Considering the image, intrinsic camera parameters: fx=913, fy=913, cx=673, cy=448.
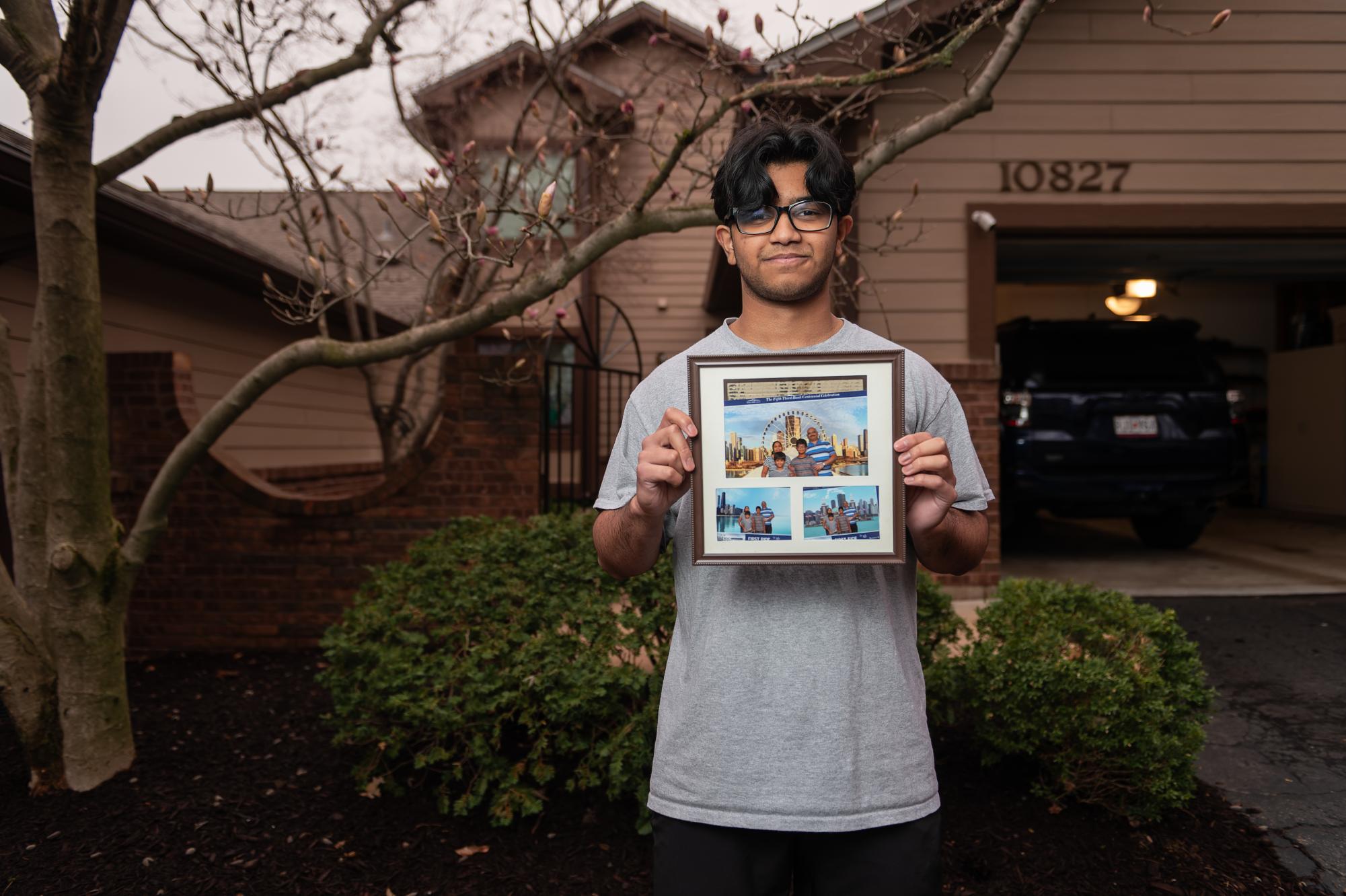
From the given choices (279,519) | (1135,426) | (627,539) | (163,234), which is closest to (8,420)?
(279,519)

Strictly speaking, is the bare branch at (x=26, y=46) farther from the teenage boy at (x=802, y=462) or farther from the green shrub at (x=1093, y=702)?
the green shrub at (x=1093, y=702)

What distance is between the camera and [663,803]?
157 cm

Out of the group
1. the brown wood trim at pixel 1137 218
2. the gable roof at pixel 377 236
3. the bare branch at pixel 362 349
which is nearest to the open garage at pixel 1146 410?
the brown wood trim at pixel 1137 218

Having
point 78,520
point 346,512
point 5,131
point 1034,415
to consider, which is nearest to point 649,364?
point 1034,415

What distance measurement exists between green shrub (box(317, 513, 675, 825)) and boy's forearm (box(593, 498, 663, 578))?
1466 mm

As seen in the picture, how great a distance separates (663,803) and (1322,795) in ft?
9.78

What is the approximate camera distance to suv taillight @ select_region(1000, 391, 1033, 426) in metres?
7.09

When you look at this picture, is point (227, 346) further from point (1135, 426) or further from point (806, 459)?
→ point (806, 459)

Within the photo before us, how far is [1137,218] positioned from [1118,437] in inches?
66.1

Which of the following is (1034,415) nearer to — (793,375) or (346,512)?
(346,512)

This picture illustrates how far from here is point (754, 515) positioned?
1507 mm

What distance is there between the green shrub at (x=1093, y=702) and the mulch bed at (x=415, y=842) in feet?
0.54

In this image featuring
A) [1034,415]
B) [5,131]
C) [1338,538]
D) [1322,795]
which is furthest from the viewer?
[1338,538]

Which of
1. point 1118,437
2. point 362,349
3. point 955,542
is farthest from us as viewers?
point 1118,437
